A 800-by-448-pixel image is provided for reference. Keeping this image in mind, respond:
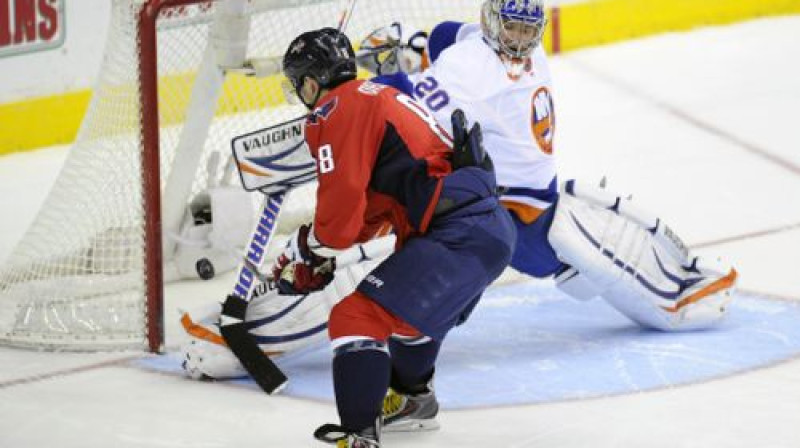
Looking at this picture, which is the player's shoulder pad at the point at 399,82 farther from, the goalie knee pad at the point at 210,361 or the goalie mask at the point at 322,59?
the goalie knee pad at the point at 210,361

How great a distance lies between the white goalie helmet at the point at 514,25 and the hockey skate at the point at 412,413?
0.91 meters

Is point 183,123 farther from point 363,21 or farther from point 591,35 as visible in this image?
point 591,35

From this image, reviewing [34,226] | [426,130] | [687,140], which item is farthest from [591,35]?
[426,130]

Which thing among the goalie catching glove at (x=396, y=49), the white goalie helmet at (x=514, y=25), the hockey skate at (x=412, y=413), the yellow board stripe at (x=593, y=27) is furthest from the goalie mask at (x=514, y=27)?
the yellow board stripe at (x=593, y=27)

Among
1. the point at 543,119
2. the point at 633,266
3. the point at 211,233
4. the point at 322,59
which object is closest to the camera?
the point at 322,59

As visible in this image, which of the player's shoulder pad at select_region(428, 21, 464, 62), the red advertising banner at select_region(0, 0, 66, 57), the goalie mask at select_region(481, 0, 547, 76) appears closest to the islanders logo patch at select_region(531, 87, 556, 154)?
the goalie mask at select_region(481, 0, 547, 76)

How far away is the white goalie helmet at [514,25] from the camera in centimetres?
→ 486

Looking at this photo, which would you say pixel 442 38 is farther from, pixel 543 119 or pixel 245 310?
pixel 245 310

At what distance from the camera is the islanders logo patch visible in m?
4.96

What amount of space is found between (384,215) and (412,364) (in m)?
0.35

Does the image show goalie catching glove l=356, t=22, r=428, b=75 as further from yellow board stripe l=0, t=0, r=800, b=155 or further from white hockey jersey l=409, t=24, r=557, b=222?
yellow board stripe l=0, t=0, r=800, b=155

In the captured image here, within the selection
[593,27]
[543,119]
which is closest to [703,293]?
[543,119]

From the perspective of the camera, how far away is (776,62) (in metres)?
8.42

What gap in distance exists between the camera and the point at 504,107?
493 cm
